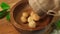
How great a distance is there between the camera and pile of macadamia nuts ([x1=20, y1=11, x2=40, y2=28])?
1.76ft

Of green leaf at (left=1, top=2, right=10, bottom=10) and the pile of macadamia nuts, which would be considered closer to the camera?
the pile of macadamia nuts

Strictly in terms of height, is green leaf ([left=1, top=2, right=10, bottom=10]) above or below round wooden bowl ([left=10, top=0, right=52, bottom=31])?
above

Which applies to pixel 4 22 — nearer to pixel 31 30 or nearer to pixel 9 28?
pixel 9 28

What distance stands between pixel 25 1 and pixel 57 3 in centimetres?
17

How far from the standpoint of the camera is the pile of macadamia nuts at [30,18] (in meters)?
0.54

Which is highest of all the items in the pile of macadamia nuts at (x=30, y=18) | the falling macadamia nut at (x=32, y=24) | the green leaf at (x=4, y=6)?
the green leaf at (x=4, y=6)

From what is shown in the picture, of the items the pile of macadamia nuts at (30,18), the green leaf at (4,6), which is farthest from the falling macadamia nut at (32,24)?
the green leaf at (4,6)

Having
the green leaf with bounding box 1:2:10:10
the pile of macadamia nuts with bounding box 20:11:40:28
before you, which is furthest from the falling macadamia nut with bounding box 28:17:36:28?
the green leaf with bounding box 1:2:10:10

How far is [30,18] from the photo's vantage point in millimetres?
557

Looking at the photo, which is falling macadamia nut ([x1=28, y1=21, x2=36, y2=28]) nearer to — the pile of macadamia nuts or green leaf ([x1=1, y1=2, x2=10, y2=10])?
the pile of macadamia nuts

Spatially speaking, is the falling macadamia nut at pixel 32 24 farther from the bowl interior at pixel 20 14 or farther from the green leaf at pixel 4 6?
the green leaf at pixel 4 6

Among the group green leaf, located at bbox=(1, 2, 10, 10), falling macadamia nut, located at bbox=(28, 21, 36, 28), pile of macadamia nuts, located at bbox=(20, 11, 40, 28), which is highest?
green leaf, located at bbox=(1, 2, 10, 10)

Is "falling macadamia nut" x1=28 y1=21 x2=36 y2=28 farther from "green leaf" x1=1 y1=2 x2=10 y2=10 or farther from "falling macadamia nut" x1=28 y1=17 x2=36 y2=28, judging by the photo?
"green leaf" x1=1 y1=2 x2=10 y2=10

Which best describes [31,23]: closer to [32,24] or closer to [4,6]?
[32,24]
